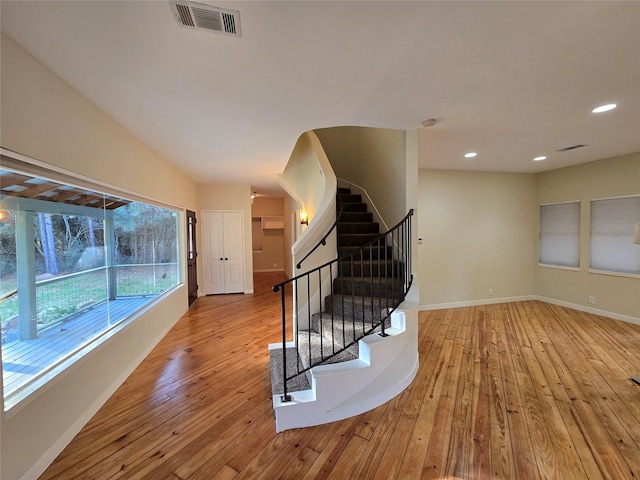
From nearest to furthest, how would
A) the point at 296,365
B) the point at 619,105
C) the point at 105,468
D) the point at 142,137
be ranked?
1. the point at 105,468
2. the point at 619,105
3. the point at 296,365
4. the point at 142,137

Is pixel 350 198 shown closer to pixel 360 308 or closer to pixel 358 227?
pixel 358 227

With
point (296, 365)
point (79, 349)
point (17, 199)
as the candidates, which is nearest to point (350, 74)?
point (17, 199)

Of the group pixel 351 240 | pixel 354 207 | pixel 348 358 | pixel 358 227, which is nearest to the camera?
pixel 348 358

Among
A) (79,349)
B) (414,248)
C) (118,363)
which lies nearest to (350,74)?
(414,248)

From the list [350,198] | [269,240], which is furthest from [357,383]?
[269,240]

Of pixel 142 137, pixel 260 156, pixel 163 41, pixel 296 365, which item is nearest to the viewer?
pixel 163 41

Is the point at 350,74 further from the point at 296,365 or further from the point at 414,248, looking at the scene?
the point at 296,365

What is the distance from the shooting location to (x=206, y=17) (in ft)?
4.49

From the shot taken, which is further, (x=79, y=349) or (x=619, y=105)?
(x=619, y=105)

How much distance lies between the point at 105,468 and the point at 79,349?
95cm

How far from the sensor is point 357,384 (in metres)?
2.31

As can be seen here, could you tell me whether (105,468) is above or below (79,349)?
below

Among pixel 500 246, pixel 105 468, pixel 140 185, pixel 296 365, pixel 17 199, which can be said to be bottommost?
pixel 105 468

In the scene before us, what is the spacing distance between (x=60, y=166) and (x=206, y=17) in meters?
1.52
